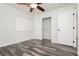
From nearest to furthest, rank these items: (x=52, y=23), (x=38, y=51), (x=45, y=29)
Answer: (x=38, y=51) → (x=52, y=23) → (x=45, y=29)

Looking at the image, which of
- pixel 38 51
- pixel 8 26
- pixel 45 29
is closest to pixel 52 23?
pixel 45 29

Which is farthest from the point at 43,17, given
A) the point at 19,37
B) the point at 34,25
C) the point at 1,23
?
the point at 1,23

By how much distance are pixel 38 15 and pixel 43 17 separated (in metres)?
0.52

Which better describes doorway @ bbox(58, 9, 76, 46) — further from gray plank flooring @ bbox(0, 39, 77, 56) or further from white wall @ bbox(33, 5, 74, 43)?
gray plank flooring @ bbox(0, 39, 77, 56)

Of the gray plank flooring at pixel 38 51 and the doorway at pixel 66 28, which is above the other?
the doorway at pixel 66 28

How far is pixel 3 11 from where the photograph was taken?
3.07 m

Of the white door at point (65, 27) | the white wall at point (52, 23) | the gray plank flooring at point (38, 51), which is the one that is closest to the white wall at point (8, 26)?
the gray plank flooring at point (38, 51)

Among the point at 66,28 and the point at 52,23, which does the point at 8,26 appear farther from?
the point at 66,28

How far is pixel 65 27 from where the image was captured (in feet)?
11.0

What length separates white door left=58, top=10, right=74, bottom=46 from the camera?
10.3 ft

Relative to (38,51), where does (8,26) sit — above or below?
above

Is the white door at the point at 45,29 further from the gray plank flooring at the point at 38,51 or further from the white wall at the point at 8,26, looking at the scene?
the gray plank flooring at the point at 38,51

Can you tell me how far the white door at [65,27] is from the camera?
3.15 m

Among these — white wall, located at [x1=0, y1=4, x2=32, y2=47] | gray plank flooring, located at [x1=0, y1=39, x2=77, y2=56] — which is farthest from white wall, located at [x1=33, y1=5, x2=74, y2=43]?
white wall, located at [x1=0, y1=4, x2=32, y2=47]
